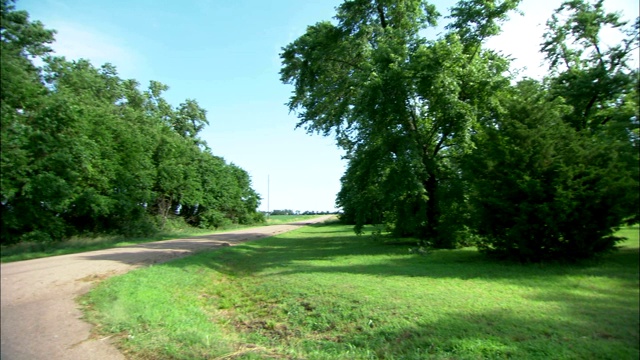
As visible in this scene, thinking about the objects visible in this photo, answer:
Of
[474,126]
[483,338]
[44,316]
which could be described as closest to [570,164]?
[483,338]

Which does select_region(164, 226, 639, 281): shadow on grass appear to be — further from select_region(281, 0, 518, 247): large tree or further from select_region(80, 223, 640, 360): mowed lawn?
select_region(281, 0, 518, 247): large tree

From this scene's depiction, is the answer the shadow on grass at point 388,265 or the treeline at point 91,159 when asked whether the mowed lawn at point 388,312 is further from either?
the treeline at point 91,159

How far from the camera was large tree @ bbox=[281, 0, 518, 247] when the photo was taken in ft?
51.1

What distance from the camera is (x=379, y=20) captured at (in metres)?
20.8

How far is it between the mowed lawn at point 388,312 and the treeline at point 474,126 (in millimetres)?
477

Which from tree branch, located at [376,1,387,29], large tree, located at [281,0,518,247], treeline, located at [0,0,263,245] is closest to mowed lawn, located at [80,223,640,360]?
treeline, located at [0,0,263,245]

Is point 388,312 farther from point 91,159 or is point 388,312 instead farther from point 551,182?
point 91,159

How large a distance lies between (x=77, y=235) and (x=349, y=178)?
1293 centimetres

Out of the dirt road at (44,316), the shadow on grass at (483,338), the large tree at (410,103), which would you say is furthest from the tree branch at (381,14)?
the dirt road at (44,316)

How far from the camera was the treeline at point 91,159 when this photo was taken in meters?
4.77

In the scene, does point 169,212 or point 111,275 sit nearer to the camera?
point 111,275

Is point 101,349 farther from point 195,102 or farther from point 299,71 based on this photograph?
point 195,102

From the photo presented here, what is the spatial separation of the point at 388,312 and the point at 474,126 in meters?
10.7

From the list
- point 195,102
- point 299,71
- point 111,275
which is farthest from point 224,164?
point 111,275
